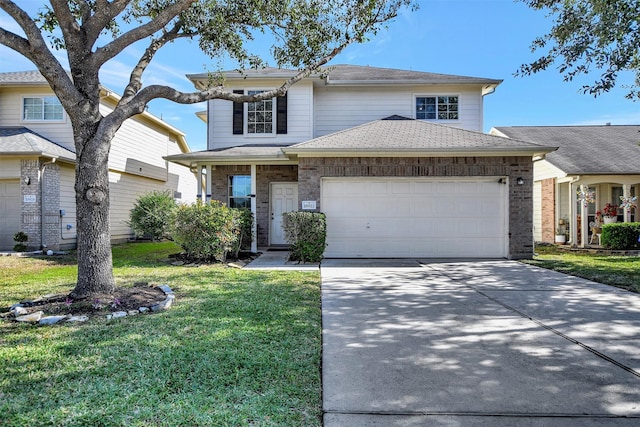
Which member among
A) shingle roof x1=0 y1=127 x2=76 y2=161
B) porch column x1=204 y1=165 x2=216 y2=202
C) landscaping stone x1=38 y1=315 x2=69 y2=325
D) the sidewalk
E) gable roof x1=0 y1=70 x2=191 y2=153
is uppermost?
gable roof x1=0 y1=70 x2=191 y2=153

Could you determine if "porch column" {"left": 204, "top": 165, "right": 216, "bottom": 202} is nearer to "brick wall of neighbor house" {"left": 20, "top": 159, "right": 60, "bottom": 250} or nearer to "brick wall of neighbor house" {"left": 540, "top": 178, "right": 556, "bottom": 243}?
"brick wall of neighbor house" {"left": 20, "top": 159, "right": 60, "bottom": 250}

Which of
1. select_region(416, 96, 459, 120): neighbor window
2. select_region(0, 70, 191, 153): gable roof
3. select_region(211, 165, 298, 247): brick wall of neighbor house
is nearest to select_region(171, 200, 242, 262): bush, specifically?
select_region(211, 165, 298, 247): brick wall of neighbor house

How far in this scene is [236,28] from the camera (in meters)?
8.45

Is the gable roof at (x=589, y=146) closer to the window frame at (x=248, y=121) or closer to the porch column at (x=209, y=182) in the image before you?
the window frame at (x=248, y=121)

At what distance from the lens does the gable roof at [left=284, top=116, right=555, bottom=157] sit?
10055 mm

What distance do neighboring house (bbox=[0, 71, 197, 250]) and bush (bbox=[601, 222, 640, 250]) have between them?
691 inches

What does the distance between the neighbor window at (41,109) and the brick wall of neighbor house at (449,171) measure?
9.58 meters

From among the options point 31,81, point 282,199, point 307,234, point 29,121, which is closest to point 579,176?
point 307,234

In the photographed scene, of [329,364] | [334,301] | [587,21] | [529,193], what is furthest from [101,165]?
[529,193]

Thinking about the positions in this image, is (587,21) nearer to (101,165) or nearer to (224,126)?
(101,165)

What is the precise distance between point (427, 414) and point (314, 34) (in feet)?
25.9

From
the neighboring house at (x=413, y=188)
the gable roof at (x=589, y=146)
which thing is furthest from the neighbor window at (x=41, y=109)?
the gable roof at (x=589, y=146)

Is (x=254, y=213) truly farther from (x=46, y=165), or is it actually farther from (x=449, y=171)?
(x=46, y=165)

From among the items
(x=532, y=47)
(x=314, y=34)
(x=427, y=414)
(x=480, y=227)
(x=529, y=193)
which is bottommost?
(x=427, y=414)
